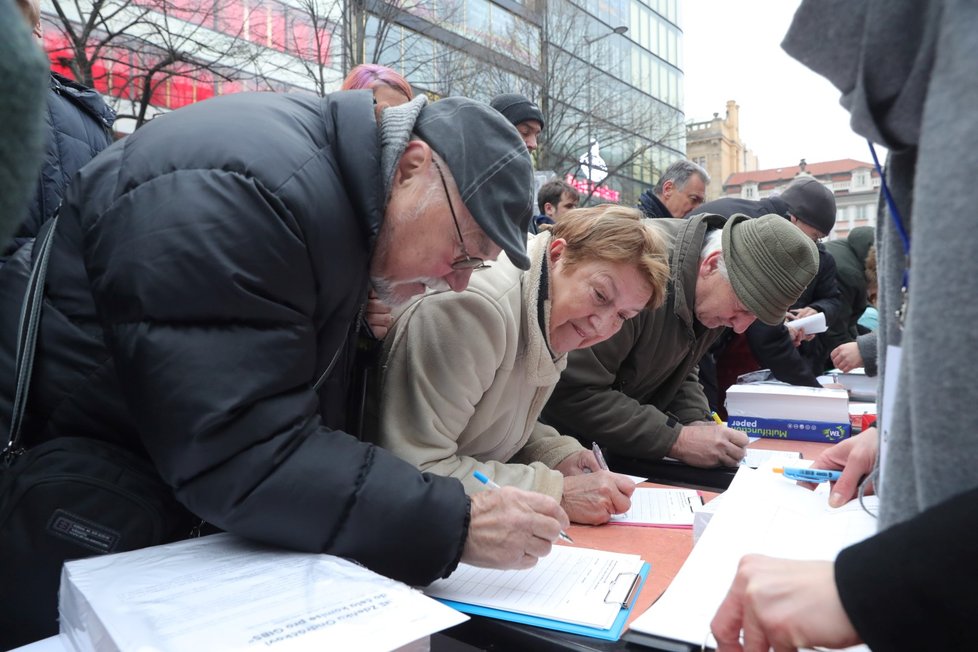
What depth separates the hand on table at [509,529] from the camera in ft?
3.82

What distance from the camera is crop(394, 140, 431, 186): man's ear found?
4.41 feet

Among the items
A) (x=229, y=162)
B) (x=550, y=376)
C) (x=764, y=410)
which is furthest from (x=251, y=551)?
(x=764, y=410)

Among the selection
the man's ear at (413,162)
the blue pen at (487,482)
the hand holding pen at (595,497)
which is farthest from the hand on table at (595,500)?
the man's ear at (413,162)

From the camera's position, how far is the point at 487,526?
3.84ft

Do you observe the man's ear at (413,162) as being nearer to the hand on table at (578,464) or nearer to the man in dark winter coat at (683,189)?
the hand on table at (578,464)

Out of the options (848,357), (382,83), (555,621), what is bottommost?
(848,357)

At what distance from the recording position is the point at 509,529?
1.17m

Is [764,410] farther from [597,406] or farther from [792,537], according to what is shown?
[792,537]

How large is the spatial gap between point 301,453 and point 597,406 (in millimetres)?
1463

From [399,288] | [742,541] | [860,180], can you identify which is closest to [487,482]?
[399,288]

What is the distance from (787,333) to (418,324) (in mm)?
2400

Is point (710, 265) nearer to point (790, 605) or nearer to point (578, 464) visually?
point (578, 464)

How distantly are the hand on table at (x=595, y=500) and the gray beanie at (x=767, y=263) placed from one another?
3.61 ft

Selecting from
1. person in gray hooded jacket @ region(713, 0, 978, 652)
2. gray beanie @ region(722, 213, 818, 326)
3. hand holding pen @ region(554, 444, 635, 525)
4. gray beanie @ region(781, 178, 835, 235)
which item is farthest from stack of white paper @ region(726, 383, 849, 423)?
person in gray hooded jacket @ region(713, 0, 978, 652)
